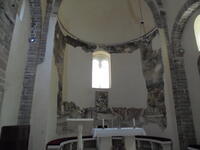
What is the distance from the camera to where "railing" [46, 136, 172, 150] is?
5.45m

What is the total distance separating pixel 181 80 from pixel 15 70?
636cm

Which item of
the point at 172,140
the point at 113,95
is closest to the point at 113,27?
the point at 113,95

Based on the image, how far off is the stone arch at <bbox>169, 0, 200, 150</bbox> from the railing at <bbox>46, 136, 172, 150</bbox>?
0.71 meters

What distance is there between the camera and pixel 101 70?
9.61 metres

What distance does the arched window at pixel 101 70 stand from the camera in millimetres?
9320

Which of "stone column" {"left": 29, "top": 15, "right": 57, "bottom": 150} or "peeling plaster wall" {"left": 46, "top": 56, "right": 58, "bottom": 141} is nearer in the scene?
"stone column" {"left": 29, "top": 15, "right": 57, "bottom": 150}

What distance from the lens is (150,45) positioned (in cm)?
845

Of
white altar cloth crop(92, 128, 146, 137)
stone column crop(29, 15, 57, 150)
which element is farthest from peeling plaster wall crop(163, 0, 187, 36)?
stone column crop(29, 15, 57, 150)

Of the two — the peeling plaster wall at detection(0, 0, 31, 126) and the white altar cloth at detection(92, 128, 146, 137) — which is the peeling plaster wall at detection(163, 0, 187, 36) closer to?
the white altar cloth at detection(92, 128, 146, 137)

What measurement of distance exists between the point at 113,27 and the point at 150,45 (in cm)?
279

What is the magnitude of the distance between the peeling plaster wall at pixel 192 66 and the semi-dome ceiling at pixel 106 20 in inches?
88.9

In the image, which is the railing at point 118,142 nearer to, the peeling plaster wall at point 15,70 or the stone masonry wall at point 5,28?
the peeling plaster wall at point 15,70

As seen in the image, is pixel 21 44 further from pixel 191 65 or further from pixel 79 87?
pixel 191 65

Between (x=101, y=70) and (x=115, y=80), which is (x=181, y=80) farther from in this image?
(x=101, y=70)
